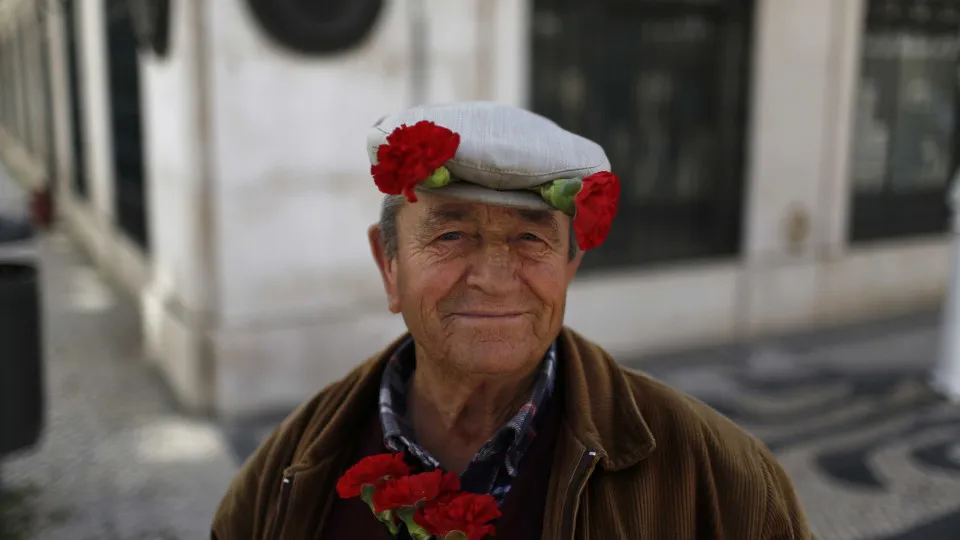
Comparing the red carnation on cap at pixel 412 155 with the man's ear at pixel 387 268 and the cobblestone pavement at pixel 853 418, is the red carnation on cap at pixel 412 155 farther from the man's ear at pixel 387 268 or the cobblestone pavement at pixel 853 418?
the cobblestone pavement at pixel 853 418

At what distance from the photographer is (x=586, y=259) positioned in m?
6.56

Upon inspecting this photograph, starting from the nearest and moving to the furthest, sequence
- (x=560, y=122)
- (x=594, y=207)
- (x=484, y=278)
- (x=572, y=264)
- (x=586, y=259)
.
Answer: (x=594, y=207) → (x=484, y=278) → (x=572, y=264) → (x=560, y=122) → (x=586, y=259)

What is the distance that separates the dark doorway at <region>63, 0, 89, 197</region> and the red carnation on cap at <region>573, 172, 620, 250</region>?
1027 centimetres

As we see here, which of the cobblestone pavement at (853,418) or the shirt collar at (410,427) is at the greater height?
the shirt collar at (410,427)

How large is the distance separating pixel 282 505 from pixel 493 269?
63 cm

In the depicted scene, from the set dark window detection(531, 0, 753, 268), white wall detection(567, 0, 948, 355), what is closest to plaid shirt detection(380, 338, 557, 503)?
white wall detection(567, 0, 948, 355)

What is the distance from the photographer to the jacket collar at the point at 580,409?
154cm

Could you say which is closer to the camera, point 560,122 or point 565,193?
point 565,193

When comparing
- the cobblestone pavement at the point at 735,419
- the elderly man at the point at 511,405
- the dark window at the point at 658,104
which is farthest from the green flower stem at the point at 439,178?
the dark window at the point at 658,104

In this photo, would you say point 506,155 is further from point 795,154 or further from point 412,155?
point 795,154

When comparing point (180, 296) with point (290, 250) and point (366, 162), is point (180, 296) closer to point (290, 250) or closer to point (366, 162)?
point (290, 250)

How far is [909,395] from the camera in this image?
5855mm

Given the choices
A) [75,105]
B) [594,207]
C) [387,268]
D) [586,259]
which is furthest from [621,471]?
[75,105]

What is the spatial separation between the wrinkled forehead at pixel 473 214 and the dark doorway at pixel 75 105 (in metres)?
10.1
